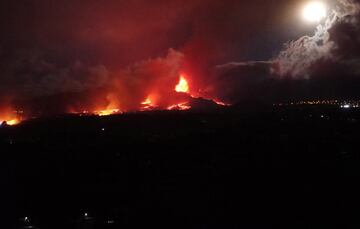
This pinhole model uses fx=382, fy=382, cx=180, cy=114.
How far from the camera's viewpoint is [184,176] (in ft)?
200

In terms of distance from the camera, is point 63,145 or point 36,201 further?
point 63,145

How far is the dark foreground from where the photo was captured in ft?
131

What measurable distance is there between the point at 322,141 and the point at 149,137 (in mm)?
44958

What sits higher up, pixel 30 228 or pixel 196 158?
pixel 196 158

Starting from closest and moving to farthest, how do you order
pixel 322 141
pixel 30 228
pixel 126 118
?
pixel 30 228 < pixel 322 141 < pixel 126 118

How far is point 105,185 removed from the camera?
187ft

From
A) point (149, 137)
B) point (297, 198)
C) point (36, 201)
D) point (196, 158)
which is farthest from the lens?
point (149, 137)

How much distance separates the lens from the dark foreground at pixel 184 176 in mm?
40000

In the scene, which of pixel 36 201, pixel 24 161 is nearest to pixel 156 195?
pixel 36 201

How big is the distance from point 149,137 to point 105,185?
48.9m

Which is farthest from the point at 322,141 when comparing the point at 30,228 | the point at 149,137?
the point at 30,228

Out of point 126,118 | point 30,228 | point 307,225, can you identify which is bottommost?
point 307,225

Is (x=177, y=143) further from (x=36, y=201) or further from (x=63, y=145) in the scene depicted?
(x=36, y=201)

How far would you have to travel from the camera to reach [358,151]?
256 feet
